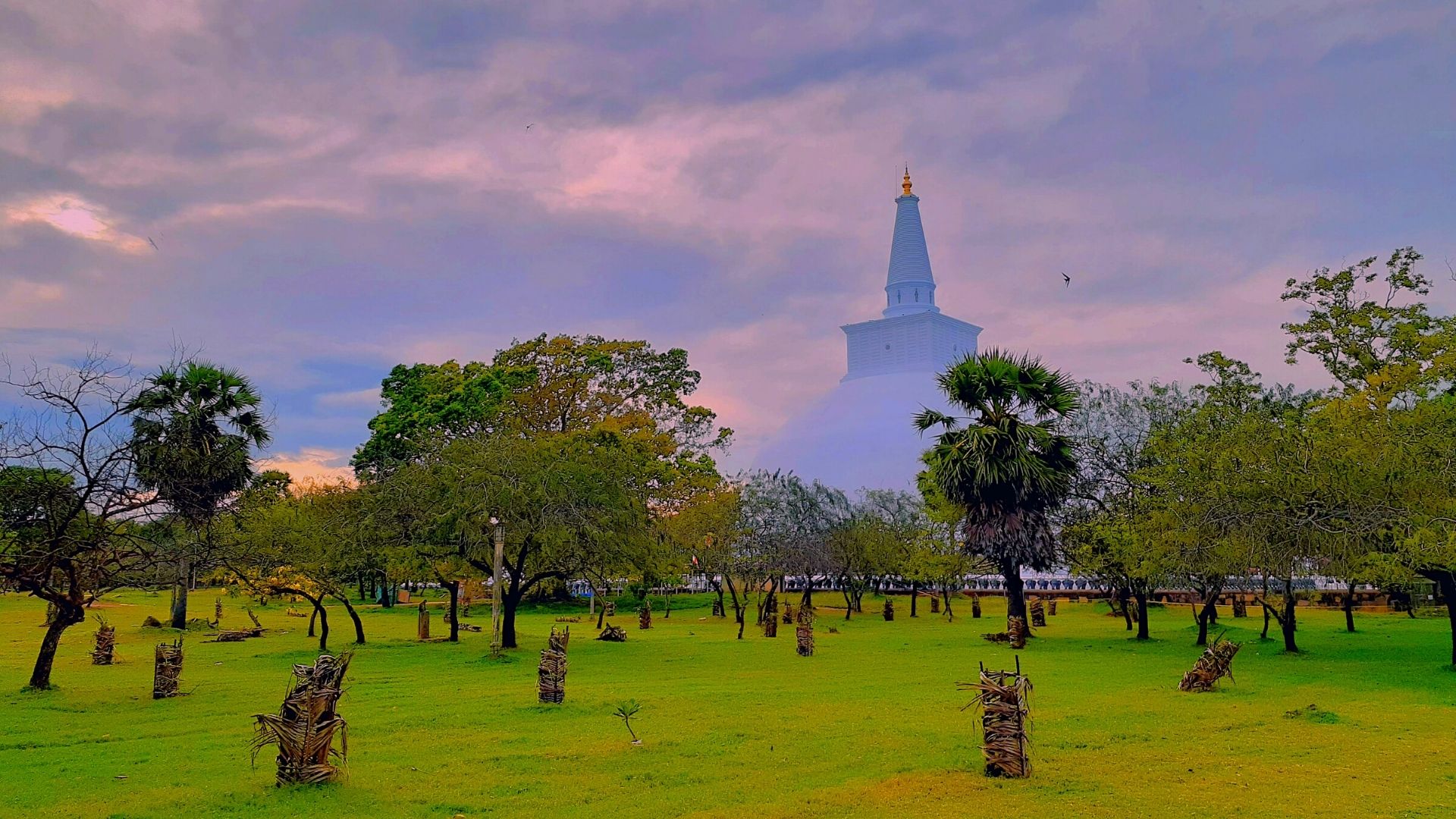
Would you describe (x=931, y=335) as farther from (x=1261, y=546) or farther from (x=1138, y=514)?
(x=1261, y=546)

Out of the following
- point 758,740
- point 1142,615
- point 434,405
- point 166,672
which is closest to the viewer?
point 758,740

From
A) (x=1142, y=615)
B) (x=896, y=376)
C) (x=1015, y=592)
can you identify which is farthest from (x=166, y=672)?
(x=896, y=376)

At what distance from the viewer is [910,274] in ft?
262

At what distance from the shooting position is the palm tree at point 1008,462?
95.7 feet

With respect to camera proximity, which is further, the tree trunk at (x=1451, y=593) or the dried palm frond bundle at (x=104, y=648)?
the dried palm frond bundle at (x=104, y=648)

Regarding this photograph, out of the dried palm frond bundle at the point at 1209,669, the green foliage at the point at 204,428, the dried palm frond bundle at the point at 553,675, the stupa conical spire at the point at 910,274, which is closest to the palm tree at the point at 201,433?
the green foliage at the point at 204,428

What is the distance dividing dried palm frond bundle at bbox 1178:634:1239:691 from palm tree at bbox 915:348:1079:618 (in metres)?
12.0

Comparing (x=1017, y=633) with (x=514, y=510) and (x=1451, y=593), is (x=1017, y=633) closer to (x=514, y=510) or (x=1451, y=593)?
(x=1451, y=593)

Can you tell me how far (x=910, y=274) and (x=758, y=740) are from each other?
70951 mm

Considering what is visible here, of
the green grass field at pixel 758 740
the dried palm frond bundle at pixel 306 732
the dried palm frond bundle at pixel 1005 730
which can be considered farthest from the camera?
the dried palm frond bundle at pixel 1005 730

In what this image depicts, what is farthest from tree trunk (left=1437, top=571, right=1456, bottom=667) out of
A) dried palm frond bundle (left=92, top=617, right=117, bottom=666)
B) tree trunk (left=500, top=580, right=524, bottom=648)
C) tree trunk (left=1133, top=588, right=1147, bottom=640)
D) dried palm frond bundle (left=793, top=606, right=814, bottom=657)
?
dried palm frond bundle (left=92, top=617, right=117, bottom=666)

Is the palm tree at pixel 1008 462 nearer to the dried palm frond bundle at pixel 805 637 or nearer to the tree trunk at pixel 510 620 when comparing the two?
the dried palm frond bundle at pixel 805 637

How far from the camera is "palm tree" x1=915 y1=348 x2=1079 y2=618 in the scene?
95.7 feet

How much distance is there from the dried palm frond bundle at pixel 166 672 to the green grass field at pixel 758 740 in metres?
0.43
